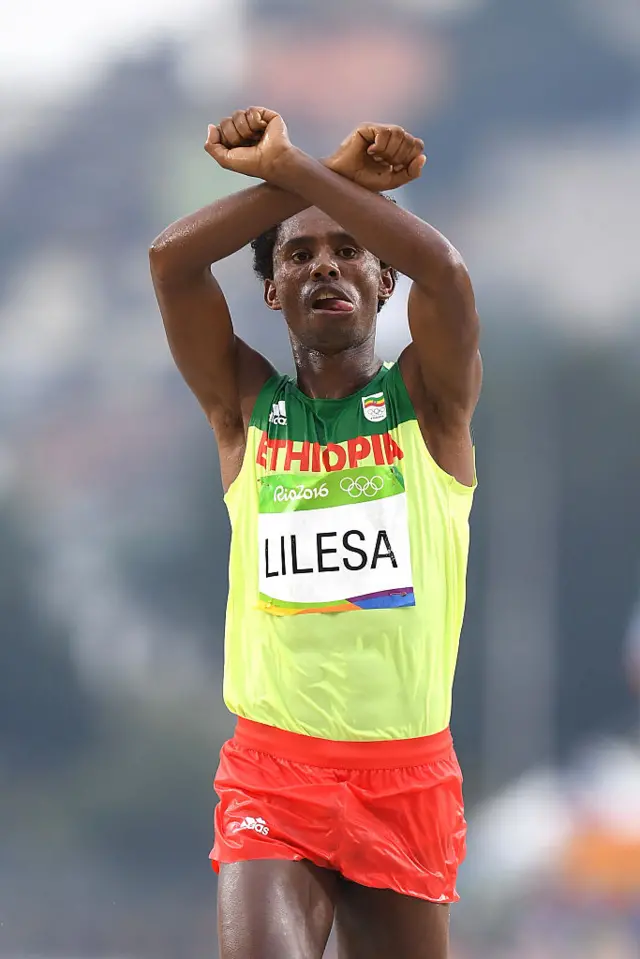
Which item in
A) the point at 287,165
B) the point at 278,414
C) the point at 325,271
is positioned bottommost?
the point at 278,414

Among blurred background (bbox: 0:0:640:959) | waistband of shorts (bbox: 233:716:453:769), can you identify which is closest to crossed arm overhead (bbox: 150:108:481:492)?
waistband of shorts (bbox: 233:716:453:769)

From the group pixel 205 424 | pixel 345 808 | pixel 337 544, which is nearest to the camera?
pixel 345 808

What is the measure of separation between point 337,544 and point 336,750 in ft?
1.14

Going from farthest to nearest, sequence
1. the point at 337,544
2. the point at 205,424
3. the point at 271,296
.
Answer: the point at 205,424
the point at 271,296
the point at 337,544

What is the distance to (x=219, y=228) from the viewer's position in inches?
81.6

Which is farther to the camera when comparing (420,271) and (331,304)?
(331,304)

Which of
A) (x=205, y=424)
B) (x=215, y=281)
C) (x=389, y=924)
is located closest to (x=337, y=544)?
(x=215, y=281)

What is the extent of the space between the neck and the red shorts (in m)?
0.64

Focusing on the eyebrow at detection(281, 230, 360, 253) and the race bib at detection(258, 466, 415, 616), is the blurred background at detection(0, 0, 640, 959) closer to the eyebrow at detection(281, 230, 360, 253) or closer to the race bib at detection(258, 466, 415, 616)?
the eyebrow at detection(281, 230, 360, 253)

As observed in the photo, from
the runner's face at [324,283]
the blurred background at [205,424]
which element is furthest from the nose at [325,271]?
the blurred background at [205,424]

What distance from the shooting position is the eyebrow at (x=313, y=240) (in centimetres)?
220

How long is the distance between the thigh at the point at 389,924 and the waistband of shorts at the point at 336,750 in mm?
220

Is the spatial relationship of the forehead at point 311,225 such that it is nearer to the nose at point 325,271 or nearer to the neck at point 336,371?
the nose at point 325,271

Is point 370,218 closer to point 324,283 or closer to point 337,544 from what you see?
point 324,283
